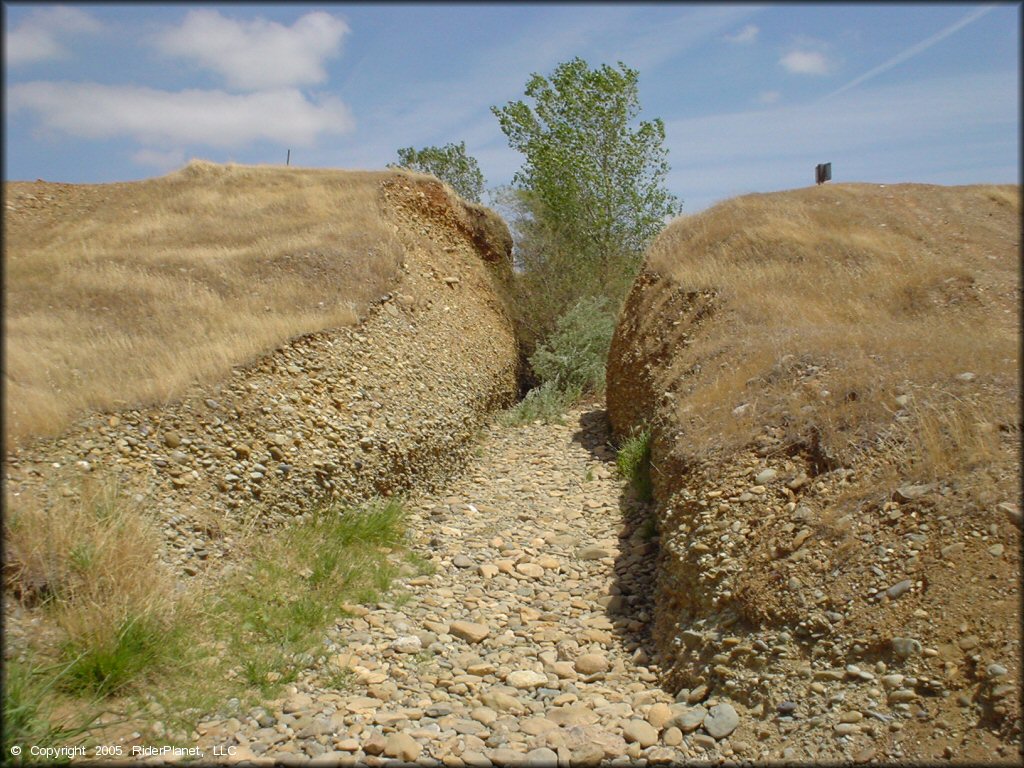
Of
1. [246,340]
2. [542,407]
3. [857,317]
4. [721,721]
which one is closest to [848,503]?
[721,721]

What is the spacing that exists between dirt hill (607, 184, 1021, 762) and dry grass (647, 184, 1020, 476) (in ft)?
0.08

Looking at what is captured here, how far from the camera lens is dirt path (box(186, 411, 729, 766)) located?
4.15 m

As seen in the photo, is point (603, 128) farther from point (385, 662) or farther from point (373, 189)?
point (385, 662)

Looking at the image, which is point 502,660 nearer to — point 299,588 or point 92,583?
point 299,588

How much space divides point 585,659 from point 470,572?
68.9 inches

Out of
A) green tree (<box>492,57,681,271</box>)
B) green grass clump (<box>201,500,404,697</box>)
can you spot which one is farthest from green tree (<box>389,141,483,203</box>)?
green grass clump (<box>201,500,404,697</box>)

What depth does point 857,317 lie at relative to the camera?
7652 mm

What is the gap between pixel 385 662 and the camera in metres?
5.15

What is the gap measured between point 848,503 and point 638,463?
3.53 meters

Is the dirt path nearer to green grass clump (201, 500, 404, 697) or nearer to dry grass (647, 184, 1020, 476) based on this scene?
green grass clump (201, 500, 404, 697)

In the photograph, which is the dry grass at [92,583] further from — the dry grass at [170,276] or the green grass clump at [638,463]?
the green grass clump at [638,463]

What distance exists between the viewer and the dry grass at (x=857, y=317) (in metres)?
5.18

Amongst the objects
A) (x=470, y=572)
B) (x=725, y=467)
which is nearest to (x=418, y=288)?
(x=470, y=572)

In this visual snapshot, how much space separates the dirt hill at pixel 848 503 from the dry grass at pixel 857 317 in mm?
23
